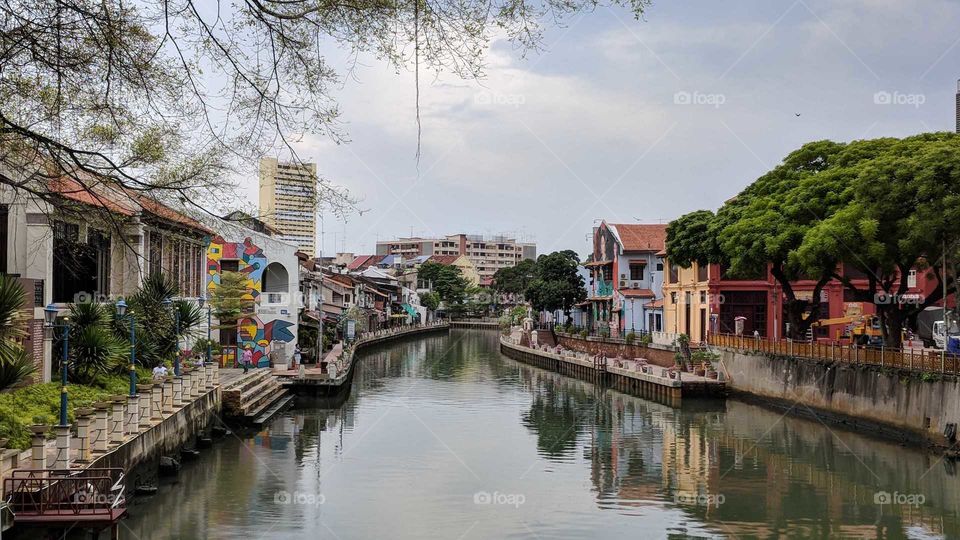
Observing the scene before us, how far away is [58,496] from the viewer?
13406 millimetres

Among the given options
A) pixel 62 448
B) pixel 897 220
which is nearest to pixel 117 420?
pixel 62 448

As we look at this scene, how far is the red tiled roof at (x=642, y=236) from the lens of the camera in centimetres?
6200

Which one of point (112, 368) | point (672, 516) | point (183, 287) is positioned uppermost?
point (183, 287)

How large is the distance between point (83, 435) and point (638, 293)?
4863cm

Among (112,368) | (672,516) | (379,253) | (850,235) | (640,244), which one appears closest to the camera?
(672,516)

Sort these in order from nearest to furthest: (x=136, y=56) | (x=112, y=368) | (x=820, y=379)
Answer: (x=136, y=56) < (x=112, y=368) < (x=820, y=379)

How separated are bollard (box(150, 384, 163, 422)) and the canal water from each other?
4.93 feet

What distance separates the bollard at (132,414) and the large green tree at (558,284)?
181ft

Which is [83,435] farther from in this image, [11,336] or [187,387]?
[187,387]

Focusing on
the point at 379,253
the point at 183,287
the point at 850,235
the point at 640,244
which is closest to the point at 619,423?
the point at 850,235

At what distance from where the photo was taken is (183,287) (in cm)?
3375

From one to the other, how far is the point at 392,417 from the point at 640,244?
33.7 m

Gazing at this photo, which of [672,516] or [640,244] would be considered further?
[640,244]

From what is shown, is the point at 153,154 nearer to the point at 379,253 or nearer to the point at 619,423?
the point at 619,423
